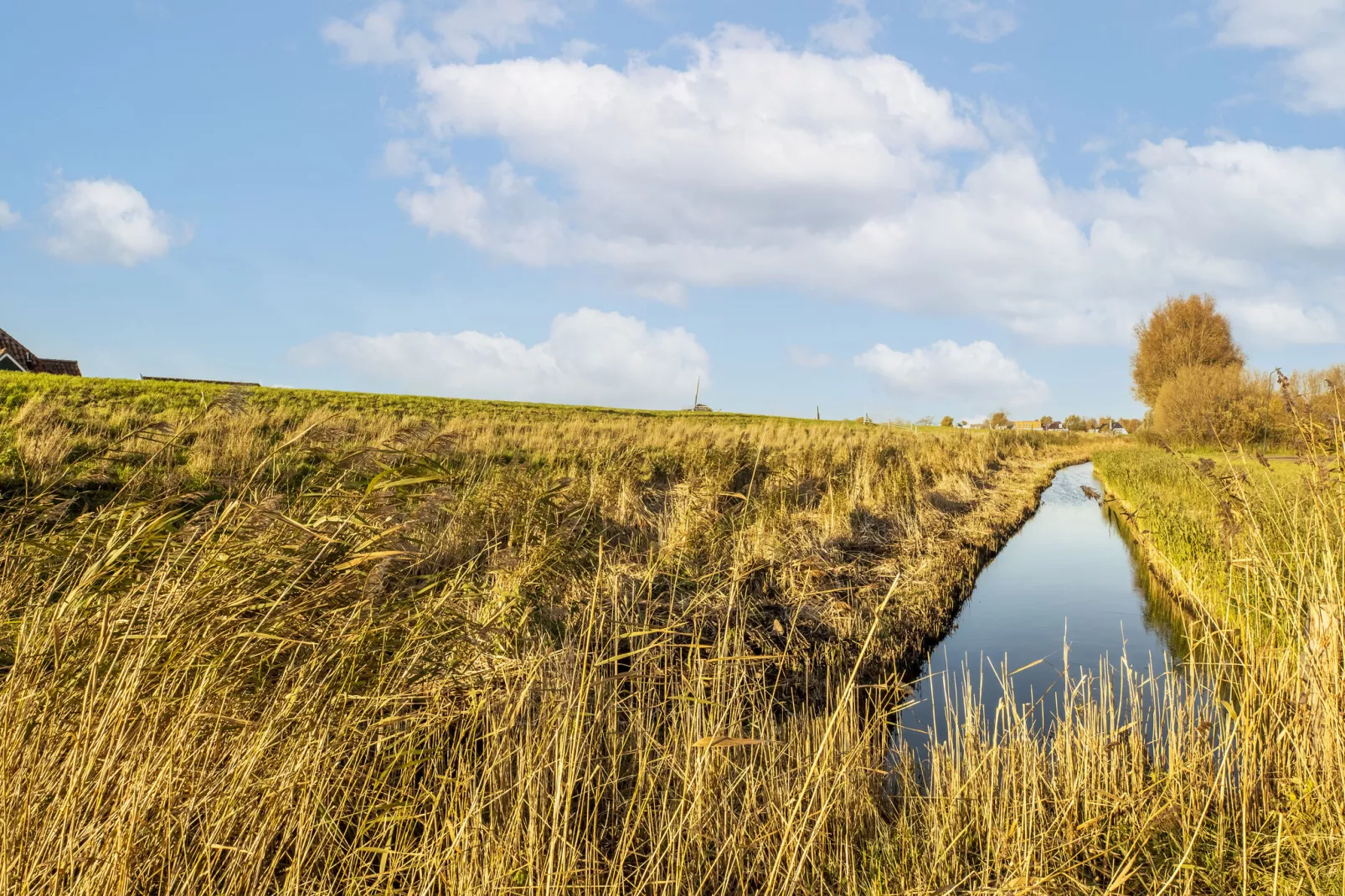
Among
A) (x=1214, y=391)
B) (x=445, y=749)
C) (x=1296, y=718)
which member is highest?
(x=1214, y=391)

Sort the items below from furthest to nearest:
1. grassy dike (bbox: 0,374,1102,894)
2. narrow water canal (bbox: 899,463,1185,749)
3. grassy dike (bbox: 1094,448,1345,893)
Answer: narrow water canal (bbox: 899,463,1185,749) → grassy dike (bbox: 1094,448,1345,893) → grassy dike (bbox: 0,374,1102,894)

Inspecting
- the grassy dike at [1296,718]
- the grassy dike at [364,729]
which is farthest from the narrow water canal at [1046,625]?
the grassy dike at [364,729]

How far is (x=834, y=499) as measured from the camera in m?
9.91

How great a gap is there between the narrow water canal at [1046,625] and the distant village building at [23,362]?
3172 centimetres

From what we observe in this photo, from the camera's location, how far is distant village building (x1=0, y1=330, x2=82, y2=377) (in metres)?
29.6

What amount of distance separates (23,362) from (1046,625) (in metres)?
39.5

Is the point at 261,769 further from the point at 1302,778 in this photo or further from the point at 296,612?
the point at 1302,778

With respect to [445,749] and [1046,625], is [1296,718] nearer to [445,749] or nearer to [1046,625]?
[445,749]

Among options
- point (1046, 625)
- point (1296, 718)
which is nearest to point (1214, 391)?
point (1046, 625)

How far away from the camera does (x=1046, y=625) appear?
7.86 metres

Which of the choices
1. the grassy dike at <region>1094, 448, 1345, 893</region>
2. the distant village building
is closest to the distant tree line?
the grassy dike at <region>1094, 448, 1345, 893</region>

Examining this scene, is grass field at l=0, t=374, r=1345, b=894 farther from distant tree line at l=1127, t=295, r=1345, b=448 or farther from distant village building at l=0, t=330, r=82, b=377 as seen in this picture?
distant village building at l=0, t=330, r=82, b=377

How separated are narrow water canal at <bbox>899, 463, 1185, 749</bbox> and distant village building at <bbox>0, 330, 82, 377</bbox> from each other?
31721 mm

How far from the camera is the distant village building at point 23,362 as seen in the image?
29594 mm
